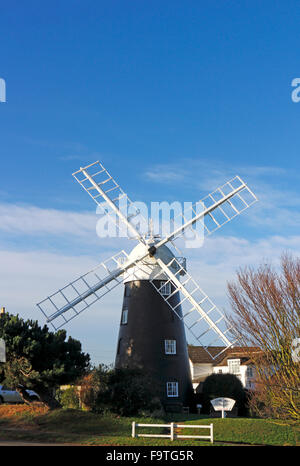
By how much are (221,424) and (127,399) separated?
17.6ft

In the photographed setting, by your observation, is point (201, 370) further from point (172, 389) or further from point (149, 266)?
point (149, 266)

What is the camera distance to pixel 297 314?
782 inches

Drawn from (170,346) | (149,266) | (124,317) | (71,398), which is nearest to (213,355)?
(170,346)

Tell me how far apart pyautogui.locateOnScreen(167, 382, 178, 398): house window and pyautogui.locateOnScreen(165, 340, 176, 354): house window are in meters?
1.94

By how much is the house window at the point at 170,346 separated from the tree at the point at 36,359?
6.81 m

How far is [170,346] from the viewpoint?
31.7 m

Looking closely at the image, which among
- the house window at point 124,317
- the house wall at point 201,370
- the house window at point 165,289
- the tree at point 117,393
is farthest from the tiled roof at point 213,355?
the tree at point 117,393

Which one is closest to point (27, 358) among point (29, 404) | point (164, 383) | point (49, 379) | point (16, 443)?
point (49, 379)

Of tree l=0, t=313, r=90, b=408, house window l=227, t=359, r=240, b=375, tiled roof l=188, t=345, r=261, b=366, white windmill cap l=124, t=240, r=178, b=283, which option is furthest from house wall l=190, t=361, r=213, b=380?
tree l=0, t=313, r=90, b=408

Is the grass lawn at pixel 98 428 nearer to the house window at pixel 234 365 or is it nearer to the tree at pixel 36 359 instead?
the tree at pixel 36 359

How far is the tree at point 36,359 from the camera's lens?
80.2 feet

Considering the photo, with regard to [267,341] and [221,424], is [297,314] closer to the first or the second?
[267,341]

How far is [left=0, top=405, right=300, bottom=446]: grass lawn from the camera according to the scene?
21094 mm

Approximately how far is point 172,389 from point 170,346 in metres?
2.62
